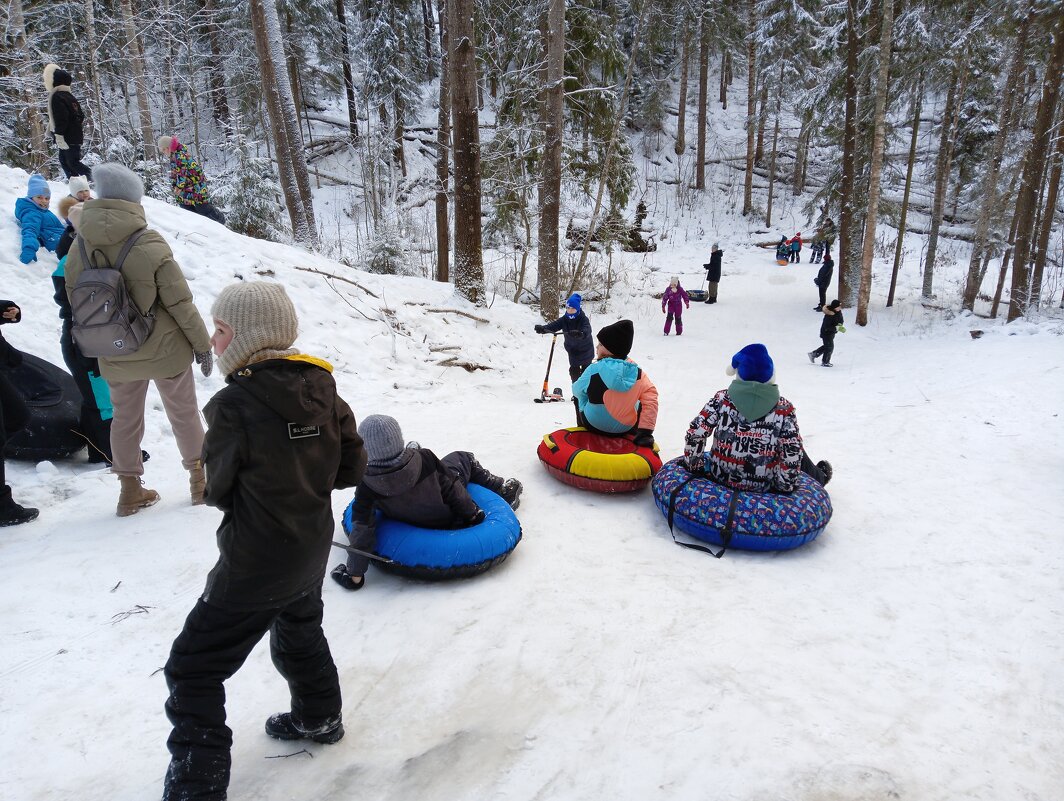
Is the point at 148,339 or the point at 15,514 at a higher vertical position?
the point at 148,339

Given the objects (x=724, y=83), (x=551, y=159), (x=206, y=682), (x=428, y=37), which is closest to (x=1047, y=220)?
(x=551, y=159)

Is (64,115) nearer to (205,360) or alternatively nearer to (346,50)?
(205,360)

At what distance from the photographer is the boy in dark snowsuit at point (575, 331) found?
838cm

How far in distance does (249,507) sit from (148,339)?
253 cm

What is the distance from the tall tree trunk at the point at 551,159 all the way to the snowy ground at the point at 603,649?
663cm

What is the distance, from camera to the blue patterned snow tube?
13.9 ft

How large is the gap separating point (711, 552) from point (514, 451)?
2.50 m

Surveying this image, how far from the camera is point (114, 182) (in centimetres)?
372

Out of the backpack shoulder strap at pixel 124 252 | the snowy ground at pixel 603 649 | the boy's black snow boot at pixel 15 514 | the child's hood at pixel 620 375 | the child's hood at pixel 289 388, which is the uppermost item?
the backpack shoulder strap at pixel 124 252

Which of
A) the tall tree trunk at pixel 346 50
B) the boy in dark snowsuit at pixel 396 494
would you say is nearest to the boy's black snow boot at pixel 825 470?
the boy in dark snowsuit at pixel 396 494

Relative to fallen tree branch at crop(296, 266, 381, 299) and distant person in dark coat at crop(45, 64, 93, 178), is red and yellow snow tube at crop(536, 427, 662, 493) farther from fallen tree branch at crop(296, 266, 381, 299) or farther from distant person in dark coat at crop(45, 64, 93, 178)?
distant person in dark coat at crop(45, 64, 93, 178)

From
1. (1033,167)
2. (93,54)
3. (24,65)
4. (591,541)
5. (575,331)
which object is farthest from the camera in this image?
(93,54)

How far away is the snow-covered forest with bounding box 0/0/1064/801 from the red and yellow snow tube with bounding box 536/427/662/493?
0.21 meters

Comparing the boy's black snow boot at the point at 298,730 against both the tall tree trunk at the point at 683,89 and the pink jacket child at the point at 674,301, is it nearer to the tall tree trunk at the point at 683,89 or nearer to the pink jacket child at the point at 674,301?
the pink jacket child at the point at 674,301
